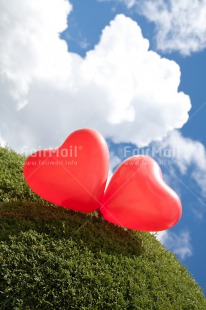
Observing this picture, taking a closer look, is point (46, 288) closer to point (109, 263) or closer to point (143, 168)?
point (109, 263)

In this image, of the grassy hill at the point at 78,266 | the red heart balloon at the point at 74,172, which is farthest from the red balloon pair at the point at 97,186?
the grassy hill at the point at 78,266

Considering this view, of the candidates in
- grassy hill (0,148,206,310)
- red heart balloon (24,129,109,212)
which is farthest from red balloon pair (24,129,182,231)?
grassy hill (0,148,206,310)

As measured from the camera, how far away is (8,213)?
492cm

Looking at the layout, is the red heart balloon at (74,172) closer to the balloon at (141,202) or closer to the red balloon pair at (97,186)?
the red balloon pair at (97,186)

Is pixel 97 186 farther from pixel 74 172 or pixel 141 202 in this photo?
pixel 141 202

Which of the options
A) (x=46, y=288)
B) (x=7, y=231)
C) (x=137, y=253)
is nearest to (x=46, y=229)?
(x=7, y=231)

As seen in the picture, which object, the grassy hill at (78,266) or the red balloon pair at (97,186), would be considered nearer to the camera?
the grassy hill at (78,266)

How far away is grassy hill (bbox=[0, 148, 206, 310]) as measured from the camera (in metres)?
4.05

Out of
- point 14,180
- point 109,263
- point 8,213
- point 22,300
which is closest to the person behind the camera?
point 22,300

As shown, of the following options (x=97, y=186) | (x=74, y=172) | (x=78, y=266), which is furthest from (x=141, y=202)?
(x=78, y=266)

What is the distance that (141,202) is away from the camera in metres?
4.92

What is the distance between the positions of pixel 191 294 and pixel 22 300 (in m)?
2.23

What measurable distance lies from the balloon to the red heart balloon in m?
0.20

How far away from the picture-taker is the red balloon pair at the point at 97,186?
4.91 meters
